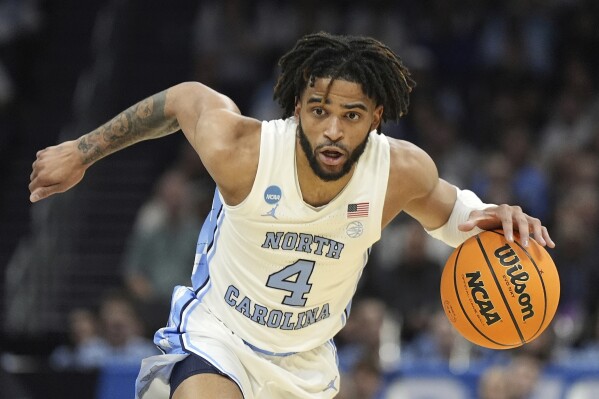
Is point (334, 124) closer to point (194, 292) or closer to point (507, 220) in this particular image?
point (507, 220)

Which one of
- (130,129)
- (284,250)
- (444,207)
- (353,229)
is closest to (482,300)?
(444,207)

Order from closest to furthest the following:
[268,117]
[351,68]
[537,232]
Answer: [351,68] < [537,232] < [268,117]

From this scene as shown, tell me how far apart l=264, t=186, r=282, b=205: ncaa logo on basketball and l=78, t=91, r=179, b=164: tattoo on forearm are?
68 centimetres

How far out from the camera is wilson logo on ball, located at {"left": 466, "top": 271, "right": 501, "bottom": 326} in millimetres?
A: 5441

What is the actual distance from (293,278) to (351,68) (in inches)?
38.8

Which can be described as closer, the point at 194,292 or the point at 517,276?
the point at 517,276

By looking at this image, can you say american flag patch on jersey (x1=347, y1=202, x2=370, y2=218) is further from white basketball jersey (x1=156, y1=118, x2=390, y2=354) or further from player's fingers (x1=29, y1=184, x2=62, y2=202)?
player's fingers (x1=29, y1=184, x2=62, y2=202)

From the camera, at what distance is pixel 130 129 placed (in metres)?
5.69

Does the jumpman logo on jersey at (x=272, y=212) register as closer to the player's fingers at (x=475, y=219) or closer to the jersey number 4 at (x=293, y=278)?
the jersey number 4 at (x=293, y=278)

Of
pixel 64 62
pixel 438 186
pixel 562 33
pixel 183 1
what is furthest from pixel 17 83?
pixel 438 186

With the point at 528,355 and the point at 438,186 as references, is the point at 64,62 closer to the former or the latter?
the point at 528,355

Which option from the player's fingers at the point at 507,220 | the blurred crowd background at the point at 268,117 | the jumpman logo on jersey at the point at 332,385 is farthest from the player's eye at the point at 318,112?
the blurred crowd background at the point at 268,117

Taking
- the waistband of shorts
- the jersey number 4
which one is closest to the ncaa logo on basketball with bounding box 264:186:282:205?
the jersey number 4

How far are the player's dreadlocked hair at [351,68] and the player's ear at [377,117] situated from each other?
0.8 inches
